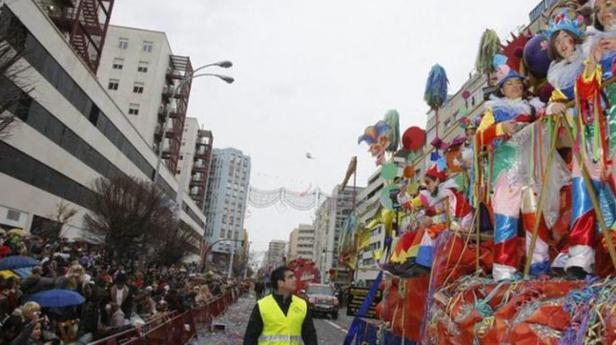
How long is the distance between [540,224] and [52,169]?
28.5m

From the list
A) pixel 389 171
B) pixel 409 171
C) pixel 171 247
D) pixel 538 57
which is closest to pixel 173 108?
pixel 171 247

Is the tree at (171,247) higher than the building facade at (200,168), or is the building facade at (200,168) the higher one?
the building facade at (200,168)

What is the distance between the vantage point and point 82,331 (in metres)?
8.52

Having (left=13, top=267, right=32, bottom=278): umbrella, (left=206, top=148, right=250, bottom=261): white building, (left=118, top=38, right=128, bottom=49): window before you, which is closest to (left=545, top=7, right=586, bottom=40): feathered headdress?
(left=13, top=267, right=32, bottom=278): umbrella

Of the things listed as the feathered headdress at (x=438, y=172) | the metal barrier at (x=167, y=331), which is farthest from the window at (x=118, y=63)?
the feathered headdress at (x=438, y=172)

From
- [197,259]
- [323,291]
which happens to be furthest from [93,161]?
[197,259]

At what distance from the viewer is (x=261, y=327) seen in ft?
13.6

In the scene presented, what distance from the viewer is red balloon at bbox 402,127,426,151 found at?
7.78 meters

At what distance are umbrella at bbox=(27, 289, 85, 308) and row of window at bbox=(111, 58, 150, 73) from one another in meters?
50.8

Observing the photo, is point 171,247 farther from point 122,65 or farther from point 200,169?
point 200,169

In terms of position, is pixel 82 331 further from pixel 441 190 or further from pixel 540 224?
pixel 540 224

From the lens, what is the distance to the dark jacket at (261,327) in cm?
413

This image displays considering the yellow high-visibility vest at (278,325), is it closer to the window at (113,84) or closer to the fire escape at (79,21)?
the fire escape at (79,21)

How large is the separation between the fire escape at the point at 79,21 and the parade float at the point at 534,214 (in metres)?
32.3
